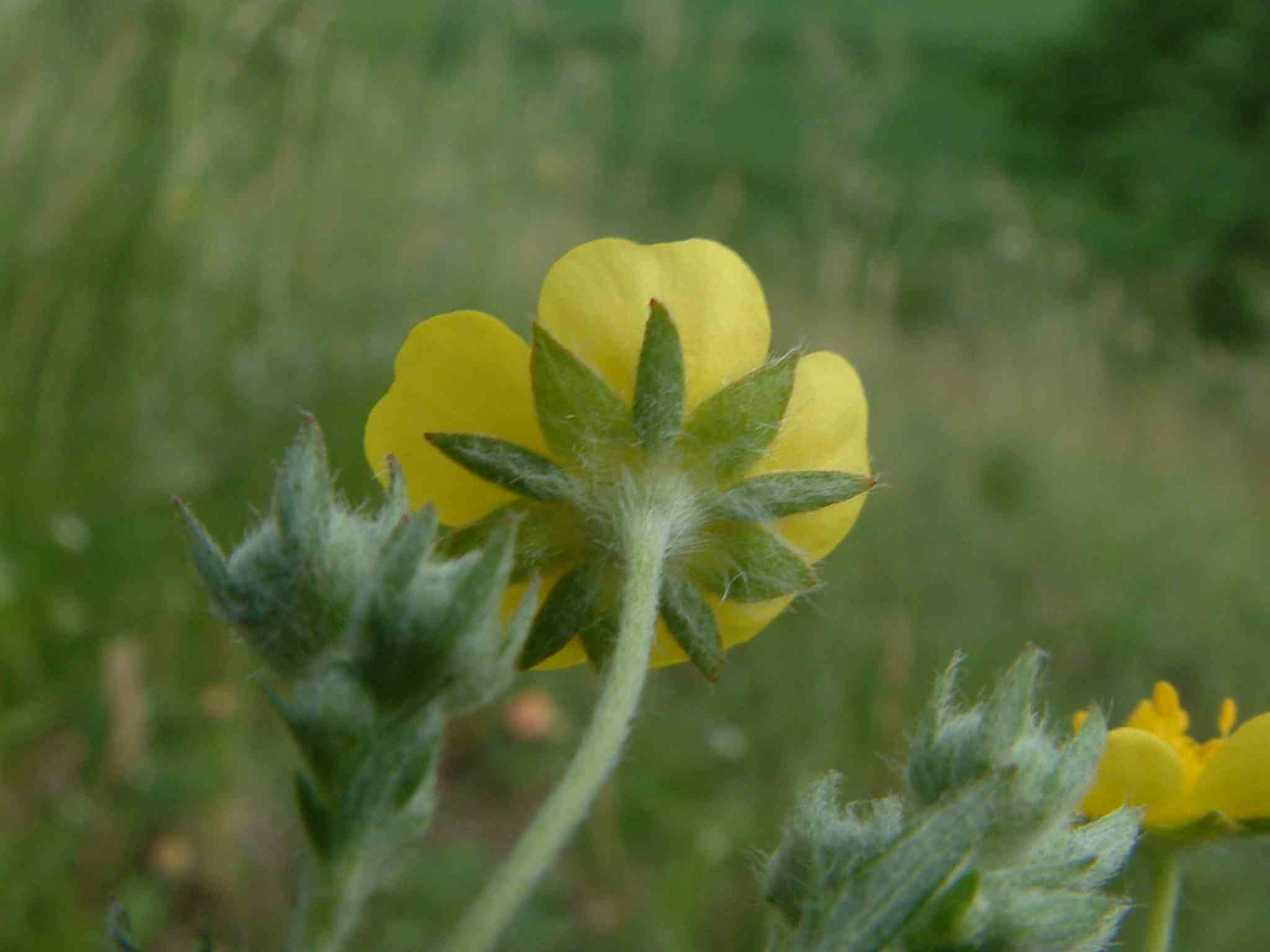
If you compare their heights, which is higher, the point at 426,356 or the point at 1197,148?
the point at 1197,148

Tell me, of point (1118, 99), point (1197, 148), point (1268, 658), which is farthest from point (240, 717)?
point (1118, 99)

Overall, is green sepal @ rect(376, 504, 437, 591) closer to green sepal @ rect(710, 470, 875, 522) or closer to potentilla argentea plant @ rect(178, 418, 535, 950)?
potentilla argentea plant @ rect(178, 418, 535, 950)

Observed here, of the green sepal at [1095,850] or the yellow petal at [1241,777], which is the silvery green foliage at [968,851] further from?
the yellow petal at [1241,777]

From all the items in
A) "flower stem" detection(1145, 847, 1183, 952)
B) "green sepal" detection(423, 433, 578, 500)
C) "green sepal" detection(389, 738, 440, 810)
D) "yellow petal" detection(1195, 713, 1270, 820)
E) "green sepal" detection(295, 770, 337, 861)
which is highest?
"yellow petal" detection(1195, 713, 1270, 820)

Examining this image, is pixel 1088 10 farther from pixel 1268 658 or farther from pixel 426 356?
pixel 426 356

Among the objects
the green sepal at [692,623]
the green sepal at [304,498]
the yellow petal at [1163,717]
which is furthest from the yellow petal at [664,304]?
the yellow petal at [1163,717]

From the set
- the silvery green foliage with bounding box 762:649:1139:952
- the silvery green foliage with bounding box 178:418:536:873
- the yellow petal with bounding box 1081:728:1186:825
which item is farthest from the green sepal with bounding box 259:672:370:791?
the yellow petal with bounding box 1081:728:1186:825

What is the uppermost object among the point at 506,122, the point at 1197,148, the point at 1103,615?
the point at 1197,148
